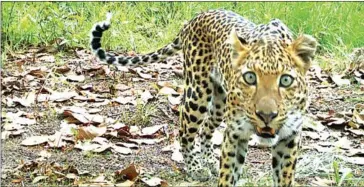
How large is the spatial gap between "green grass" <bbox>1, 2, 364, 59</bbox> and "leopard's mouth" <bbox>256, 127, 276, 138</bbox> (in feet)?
13.5

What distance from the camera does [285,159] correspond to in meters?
3.76

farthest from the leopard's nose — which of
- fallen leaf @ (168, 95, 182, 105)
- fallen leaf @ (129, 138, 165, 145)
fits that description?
fallen leaf @ (168, 95, 182, 105)

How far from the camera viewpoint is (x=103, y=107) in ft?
18.9

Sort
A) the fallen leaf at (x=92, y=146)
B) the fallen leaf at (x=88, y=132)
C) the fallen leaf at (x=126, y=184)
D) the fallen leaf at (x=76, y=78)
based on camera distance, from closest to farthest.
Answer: the fallen leaf at (x=126, y=184)
the fallen leaf at (x=92, y=146)
the fallen leaf at (x=88, y=132)
the fallen leaf at (x=76, y=78)

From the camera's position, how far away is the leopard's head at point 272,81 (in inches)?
130

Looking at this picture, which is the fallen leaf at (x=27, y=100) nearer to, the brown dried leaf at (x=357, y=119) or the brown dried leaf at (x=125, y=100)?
the brown dried leaf at (x=125, y=100)

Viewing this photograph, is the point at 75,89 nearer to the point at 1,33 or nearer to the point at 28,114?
the point at 28,114

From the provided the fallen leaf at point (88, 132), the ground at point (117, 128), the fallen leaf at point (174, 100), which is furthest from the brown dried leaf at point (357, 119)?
the fallen leaf at point (88, 132)

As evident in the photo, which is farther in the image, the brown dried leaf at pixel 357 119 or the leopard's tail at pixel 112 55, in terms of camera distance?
the brown dried leaf at pixel 357 119

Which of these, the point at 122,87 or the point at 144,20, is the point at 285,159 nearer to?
the point at 122,87

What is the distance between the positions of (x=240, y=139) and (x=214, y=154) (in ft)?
4.07

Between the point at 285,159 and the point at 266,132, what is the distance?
45 cm

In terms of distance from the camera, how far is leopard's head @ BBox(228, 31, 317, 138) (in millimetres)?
3297

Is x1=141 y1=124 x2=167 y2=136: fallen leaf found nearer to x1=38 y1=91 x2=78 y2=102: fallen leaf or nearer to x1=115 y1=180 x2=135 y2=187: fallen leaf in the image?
x1=115 y1=180 x2=135 y2=187: fallen leaf
